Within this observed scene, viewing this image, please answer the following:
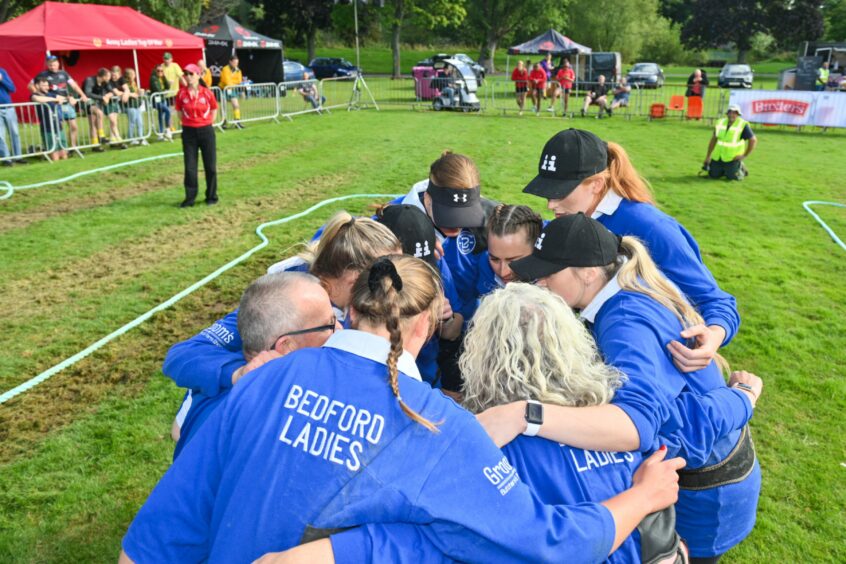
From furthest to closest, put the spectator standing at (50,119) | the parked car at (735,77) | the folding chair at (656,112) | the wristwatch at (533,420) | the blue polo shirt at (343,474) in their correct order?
the parked car at (735,77), the folding chair at (656,112), the spectator standing at (50,119), the wristwatch at (533,420), the blue polo shirt at (343,474)

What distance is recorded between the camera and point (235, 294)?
763 cm

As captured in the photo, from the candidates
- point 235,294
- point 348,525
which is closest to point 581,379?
point 348,525

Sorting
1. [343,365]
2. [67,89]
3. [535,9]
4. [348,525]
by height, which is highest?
[535,9]

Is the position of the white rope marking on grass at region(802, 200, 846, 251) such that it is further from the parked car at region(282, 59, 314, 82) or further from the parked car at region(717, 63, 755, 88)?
the parked car at region(282, 59, 314, 82)

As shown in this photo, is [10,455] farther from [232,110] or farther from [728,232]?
[232,110]

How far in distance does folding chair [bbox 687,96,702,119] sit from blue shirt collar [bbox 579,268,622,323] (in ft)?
75.9

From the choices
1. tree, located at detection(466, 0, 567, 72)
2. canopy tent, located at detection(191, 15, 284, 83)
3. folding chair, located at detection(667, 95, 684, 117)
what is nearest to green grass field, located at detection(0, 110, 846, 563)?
folding chair, located at detection(667, 95, 684, 117)

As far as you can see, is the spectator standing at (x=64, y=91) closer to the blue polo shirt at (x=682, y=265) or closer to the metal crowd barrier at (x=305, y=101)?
the metal crowd barrier at (x=305, y=101)

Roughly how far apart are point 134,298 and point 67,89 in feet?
37.4

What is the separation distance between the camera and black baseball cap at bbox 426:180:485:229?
4281 millimetres

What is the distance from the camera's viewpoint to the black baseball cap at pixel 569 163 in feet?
12.5

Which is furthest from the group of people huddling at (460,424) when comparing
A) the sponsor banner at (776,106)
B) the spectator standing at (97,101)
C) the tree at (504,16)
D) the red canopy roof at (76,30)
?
the tree at (504,16)

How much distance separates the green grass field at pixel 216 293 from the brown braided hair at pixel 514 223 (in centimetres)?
226

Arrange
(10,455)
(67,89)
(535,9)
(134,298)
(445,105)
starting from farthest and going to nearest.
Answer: (535,9)
(445,105)
(67,89)
(134,298)
(10,455)
